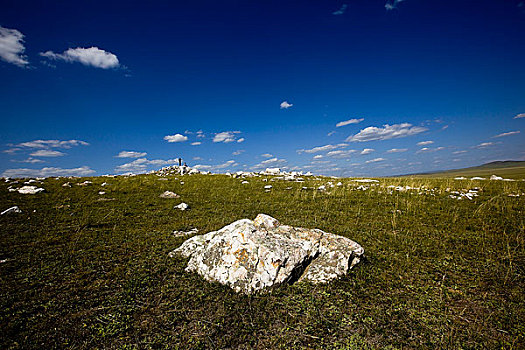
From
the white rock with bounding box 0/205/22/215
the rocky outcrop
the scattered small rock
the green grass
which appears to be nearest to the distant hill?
the green grass

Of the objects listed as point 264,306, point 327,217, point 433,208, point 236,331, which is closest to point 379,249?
point 327,217

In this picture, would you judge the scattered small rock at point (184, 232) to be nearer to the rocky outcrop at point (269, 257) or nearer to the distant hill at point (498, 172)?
the rocky outcrop at point (269, 257)

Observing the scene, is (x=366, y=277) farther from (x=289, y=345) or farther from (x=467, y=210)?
(x=467, y=210)

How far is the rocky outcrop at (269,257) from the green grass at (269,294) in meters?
0.31

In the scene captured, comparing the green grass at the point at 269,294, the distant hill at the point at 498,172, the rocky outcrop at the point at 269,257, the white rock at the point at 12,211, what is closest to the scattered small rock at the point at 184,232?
the green grass at the point at 269,294

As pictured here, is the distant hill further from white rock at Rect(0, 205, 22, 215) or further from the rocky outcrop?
white rock at Rect(0, 205, 22, 215)

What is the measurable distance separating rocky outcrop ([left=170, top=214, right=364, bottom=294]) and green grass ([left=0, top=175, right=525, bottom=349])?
1.01ft

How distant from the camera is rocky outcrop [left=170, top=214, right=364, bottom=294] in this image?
5949 millimetres

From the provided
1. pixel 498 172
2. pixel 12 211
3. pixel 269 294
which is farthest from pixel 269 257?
pixel 498 172

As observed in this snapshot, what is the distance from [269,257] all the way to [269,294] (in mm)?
909

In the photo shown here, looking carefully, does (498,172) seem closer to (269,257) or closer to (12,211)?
(269,257)

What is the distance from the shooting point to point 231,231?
23.5ft

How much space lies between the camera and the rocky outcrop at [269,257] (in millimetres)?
5949

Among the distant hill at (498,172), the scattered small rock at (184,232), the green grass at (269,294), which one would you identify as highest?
the distant hill at (498,172)
